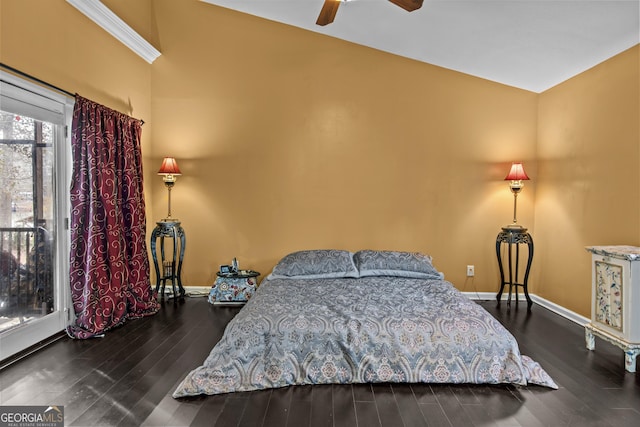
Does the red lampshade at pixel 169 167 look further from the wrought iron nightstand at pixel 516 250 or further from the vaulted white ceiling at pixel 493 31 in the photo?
the wrought iron nightstand at pixel 516 250

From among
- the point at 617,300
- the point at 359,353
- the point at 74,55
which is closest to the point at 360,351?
the point at 359,353

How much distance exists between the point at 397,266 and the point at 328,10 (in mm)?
2395

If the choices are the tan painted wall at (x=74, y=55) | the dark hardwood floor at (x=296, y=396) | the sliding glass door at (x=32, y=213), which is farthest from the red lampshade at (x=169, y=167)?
the dark hardwood floor at (x=296, y=396)

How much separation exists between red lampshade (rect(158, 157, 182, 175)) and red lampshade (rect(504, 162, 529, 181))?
3.70 metres

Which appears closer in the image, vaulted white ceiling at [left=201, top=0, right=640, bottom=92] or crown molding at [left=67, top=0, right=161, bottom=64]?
vaulted white ceiling at [left=201, top=0, right=640, bottom=92]

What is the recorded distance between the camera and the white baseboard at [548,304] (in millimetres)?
3503

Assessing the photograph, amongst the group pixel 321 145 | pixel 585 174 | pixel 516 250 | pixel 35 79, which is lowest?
pixel 516 250

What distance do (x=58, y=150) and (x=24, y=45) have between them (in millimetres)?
830

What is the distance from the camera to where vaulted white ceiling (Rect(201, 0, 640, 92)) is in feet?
9.32

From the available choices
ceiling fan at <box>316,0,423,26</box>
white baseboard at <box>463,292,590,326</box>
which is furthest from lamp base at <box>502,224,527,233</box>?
ceiling fan at <box>316,0,423,26</box>

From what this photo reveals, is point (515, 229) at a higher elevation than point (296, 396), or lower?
higher

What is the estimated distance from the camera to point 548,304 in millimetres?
3979

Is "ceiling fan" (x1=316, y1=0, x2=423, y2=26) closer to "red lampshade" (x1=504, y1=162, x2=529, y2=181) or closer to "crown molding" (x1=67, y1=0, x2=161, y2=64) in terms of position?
"crown molding" (x1=67, y1=0, x2=161, y2=64)

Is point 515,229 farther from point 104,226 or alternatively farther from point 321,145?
point 104,226
